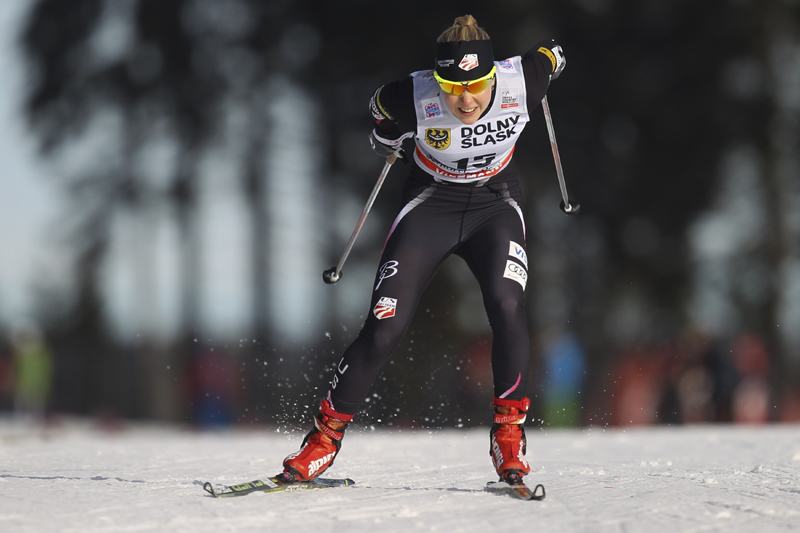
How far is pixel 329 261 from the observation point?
54.5 ft

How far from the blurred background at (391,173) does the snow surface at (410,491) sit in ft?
20.2

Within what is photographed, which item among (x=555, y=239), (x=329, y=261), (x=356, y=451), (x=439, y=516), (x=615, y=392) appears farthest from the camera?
(x=329, y=261)

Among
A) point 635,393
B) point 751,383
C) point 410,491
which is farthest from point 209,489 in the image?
point 751,383

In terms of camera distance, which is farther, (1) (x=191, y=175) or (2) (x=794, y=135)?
(1) (x=191, y=175)

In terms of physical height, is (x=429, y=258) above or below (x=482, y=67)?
below

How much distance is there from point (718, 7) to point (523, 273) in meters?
12.8

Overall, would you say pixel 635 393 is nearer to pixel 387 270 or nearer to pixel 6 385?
pixel 387 270

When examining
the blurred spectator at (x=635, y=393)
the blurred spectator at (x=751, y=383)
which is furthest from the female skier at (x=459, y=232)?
the blurred spectator at (x=751, y=383)

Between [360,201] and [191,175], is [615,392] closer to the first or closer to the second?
[360,201]

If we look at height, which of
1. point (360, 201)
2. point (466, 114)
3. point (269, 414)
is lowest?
point (269, 414)

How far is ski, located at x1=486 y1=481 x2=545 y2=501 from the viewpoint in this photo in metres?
3.91

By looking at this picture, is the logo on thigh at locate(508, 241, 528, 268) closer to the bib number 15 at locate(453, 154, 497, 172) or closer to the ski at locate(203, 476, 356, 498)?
the bib number 15 at locate(453, 154, 497, 172)

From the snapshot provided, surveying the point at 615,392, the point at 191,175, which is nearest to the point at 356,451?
the point at 615,392

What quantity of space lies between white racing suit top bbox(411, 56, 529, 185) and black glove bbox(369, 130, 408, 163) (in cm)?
27
